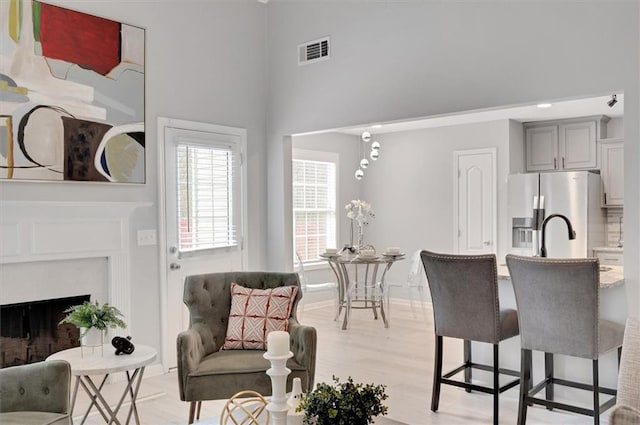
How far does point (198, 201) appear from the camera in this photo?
475 centimetres

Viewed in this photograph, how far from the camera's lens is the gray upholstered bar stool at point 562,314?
296 centimetres

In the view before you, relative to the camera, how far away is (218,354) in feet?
10.8

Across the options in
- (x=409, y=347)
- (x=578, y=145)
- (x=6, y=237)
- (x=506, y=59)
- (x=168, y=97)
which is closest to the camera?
(x=6, y=237)

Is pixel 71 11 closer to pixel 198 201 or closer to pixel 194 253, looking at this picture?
pixel 198 201

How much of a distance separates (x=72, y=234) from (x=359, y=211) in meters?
4.22

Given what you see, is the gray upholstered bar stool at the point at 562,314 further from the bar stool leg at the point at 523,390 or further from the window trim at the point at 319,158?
the window trim at the point at 319,158

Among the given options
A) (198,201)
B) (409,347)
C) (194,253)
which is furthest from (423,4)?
(409,347)

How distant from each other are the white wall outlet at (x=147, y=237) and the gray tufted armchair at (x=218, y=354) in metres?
1.00

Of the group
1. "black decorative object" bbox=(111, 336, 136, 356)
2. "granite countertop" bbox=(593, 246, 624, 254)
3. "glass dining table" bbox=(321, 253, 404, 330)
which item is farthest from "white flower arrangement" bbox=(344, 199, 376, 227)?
"black decorative object" bbox=(111, 336, 136, 356)

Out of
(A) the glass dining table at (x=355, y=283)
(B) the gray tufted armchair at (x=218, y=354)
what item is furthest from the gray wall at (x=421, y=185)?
(B) the gray tufted armchair at (x=218, y=354)

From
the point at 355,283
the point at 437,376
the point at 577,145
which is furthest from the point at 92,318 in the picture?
the point at 577,145

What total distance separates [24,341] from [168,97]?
7.08ft

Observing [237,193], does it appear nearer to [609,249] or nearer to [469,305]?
[469,305]

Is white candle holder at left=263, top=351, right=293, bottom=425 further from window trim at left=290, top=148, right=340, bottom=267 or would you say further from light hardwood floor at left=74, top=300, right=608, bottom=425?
window trim at left=290, top=148, right=340, bottom=267
